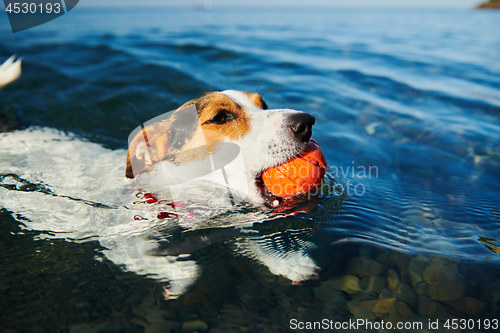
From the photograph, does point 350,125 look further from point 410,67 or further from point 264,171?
point 410,67

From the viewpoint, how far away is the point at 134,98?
732 centimetres

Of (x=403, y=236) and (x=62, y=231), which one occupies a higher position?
(x=62, y=231)

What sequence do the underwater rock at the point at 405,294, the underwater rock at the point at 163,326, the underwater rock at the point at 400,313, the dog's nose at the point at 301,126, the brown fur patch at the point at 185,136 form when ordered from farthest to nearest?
1. the brown fur patch at the point at 185,136
2. the dog's nose at the point at 301,126
3. the underwater rock at the point at 405,294
4. the underwater rock at the point at 400,313
5. the underwater rock at the point at 163,326

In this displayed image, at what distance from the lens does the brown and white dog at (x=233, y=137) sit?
10.3 ft

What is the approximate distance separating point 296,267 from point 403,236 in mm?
1095

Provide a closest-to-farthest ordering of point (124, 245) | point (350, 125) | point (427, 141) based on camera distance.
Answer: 1. point (124, 245)
2. point (427, 141)
3. point (350, 125)

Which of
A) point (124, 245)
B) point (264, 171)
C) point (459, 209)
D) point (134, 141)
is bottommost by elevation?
point (459, 209)

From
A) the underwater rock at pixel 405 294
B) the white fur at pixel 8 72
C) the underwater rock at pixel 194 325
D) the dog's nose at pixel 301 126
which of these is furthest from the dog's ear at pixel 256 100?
the white fur at pixel 8 72

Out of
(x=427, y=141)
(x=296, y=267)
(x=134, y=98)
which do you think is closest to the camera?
(x=296, y=267)

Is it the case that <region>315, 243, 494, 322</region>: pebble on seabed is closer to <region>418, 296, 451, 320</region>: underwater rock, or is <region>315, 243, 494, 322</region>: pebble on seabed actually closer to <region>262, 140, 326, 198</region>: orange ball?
<region>418, 296, 451, 320</region>: underwater rock

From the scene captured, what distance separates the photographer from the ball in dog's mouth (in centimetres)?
311

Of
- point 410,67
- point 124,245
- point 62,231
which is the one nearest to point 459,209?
point 124,245

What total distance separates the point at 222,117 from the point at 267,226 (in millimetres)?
1093

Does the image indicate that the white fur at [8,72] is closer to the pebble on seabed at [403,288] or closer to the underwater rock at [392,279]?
the pebble on seabed at [403,288]
